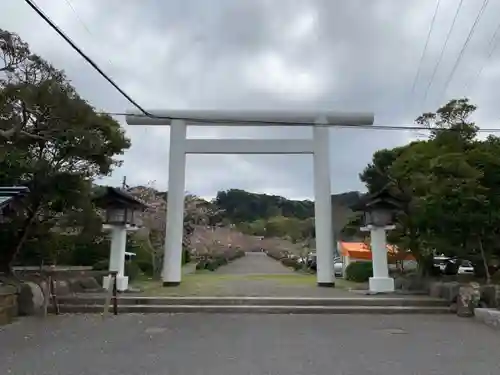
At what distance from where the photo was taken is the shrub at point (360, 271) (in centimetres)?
1577

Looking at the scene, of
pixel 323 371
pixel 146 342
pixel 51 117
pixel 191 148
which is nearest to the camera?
pixel 323 371

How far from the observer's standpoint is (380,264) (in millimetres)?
11555

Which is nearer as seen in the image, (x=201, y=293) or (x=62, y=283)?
(x=62, y=283)

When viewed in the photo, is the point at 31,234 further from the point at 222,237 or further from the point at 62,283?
the point at 222,237

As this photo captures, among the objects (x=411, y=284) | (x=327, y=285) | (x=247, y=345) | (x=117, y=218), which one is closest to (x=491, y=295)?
(x=411, y=284)

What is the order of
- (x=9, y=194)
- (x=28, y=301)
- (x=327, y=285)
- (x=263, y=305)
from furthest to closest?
(x=327, y=285), (x=263, y=305), (x=28, y=301), (x=9, y=194)

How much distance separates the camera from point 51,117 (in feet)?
30.3

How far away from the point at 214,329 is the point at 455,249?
5.91m

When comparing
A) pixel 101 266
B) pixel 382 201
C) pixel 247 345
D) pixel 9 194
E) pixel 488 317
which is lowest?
pixel 247 345

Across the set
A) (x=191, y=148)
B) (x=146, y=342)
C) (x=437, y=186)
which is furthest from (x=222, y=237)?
(x=146, y=342)

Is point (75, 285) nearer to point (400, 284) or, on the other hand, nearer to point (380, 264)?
point (380, 264)

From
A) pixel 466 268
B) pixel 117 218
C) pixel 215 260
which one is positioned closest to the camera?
pixel 117 218

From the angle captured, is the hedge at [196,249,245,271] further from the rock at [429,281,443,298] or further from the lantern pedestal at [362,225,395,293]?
the rock at [429,281,443,298]

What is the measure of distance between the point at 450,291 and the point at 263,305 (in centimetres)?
391
